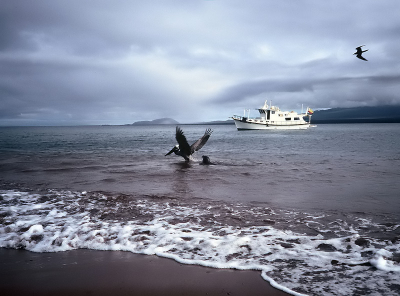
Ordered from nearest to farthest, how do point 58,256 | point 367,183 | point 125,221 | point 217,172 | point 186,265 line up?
point 186,265
point 58,256
point 125,221
point 367,183
point 217,172

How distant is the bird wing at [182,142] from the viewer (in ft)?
41.8

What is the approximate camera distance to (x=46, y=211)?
17.9ft

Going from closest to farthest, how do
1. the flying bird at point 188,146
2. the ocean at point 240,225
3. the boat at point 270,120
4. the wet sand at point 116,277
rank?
the wet sand at point 116,277 → the ocean at point 240,225 → the flying bird at point 188,146 → the boat at point 270,120

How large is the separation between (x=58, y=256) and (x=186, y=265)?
161 centimetres

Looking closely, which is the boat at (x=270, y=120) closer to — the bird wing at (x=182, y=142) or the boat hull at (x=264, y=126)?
the boat hull at (x=264, y=126)

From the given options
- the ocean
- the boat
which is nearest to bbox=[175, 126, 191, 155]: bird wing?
the ocean

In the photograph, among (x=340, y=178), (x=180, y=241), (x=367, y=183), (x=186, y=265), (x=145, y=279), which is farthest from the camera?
(x=340, y=178)

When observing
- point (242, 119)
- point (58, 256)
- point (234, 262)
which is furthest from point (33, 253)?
point (242, 119)

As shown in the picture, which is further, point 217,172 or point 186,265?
point 217,172

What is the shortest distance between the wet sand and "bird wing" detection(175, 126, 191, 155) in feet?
30.9

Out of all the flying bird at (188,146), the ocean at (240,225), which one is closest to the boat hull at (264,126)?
the flying bird at (188,146)

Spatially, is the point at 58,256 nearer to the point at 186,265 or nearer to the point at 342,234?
the point at 186,265

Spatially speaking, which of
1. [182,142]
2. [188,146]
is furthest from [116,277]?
[188,146]

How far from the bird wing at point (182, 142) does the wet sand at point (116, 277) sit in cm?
941
